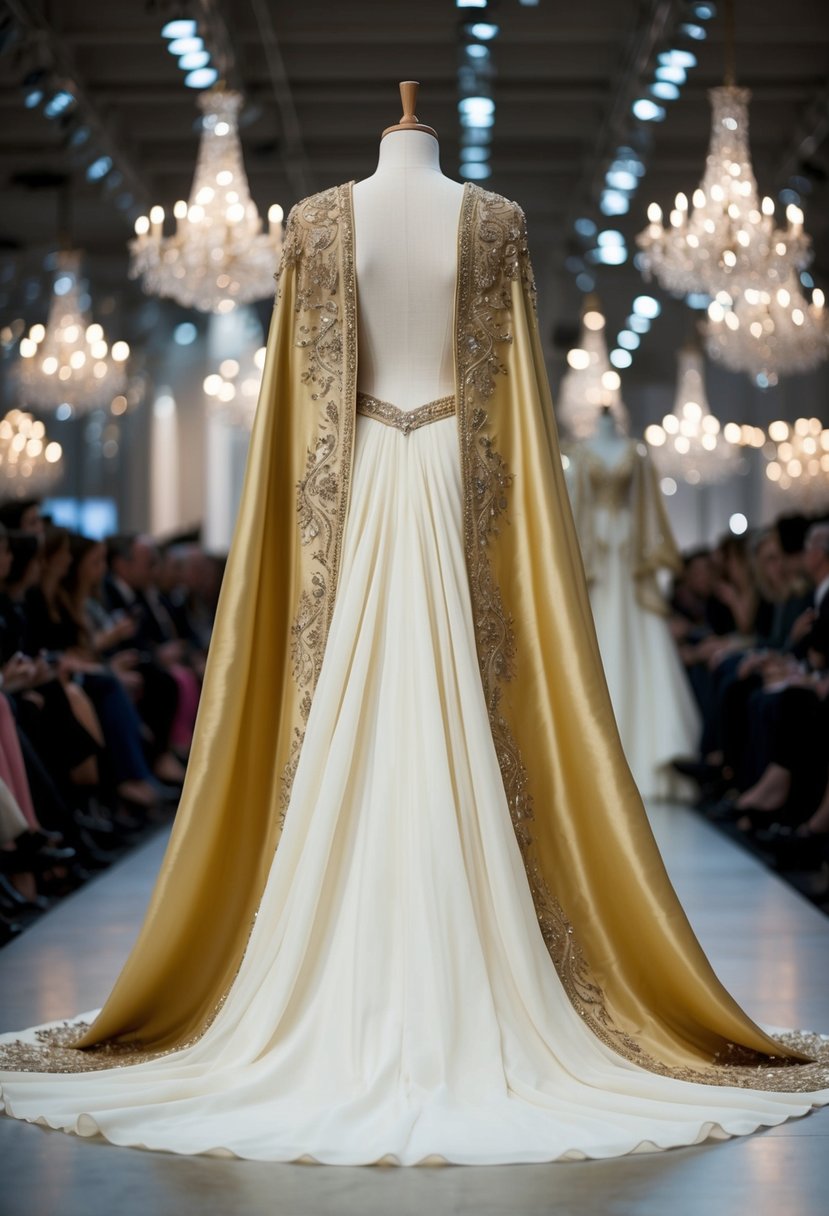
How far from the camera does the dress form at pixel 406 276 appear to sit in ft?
8.86

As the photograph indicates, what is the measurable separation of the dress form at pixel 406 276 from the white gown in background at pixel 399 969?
3 cm

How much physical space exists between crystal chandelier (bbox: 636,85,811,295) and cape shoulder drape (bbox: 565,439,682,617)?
106 centimetres

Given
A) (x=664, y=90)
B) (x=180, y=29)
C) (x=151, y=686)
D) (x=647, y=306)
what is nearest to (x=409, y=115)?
(x=151, y=686)

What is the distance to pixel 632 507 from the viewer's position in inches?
274

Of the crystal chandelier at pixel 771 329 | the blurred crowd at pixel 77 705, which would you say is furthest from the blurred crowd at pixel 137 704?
the crystal chandelier at pixel 771 329

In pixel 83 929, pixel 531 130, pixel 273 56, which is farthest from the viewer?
pixel 531 130

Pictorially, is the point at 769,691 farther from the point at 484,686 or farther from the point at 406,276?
the point at 406,276

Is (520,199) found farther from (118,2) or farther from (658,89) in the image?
(118,2)

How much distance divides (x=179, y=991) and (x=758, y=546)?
569cm

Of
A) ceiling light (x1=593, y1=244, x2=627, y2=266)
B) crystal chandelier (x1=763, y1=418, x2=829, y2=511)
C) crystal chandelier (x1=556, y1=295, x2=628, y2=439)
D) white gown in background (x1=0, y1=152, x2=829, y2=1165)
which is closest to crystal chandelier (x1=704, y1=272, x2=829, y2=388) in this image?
crystal chandelier (x1=763, y1=418, x2=829, y2=511)

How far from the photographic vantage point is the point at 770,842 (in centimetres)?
561

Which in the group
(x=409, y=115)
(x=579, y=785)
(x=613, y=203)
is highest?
(x=613, y=203)

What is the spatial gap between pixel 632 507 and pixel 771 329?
1.96 metres

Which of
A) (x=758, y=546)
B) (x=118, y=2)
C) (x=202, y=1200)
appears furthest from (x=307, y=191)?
(x=202, y=1200)
